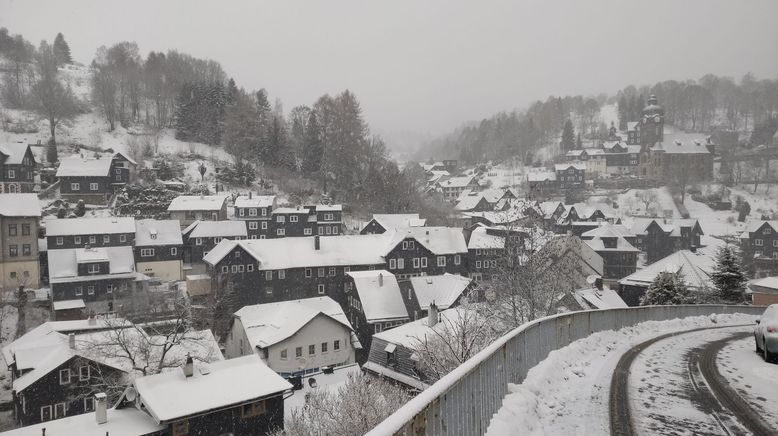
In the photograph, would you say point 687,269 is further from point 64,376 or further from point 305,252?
point 64,376

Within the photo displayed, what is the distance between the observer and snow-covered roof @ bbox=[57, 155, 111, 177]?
62969 mm

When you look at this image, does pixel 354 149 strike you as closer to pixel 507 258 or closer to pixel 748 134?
pixel 507 258

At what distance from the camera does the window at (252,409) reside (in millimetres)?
23875

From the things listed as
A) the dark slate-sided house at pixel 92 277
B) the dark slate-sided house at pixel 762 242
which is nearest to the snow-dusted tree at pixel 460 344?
the dark slate-sided house at pixel 92 277

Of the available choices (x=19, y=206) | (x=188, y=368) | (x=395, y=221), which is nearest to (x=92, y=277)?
(x=19, y=206)

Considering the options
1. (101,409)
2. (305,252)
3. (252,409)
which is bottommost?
(252,409)

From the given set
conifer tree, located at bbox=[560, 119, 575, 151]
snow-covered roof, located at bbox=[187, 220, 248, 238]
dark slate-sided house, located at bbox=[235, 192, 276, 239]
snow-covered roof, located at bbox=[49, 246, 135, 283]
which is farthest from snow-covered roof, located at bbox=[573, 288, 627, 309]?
conifer tree, located at bbox=[560, 119, 575, 151]

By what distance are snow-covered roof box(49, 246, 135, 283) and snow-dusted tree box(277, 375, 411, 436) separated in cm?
3028

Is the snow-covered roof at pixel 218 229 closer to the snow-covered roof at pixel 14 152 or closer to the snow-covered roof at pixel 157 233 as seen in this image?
the snow-covered roof at pixel 157 233

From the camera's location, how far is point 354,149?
86.9 meters

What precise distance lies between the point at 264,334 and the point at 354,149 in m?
54.3

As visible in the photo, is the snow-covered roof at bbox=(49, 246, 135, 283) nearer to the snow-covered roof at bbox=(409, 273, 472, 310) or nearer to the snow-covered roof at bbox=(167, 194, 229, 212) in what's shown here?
the snow-covered roof at bbox=(167, 194, 229, 212)

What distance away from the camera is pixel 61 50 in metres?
123

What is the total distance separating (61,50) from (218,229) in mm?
100843
